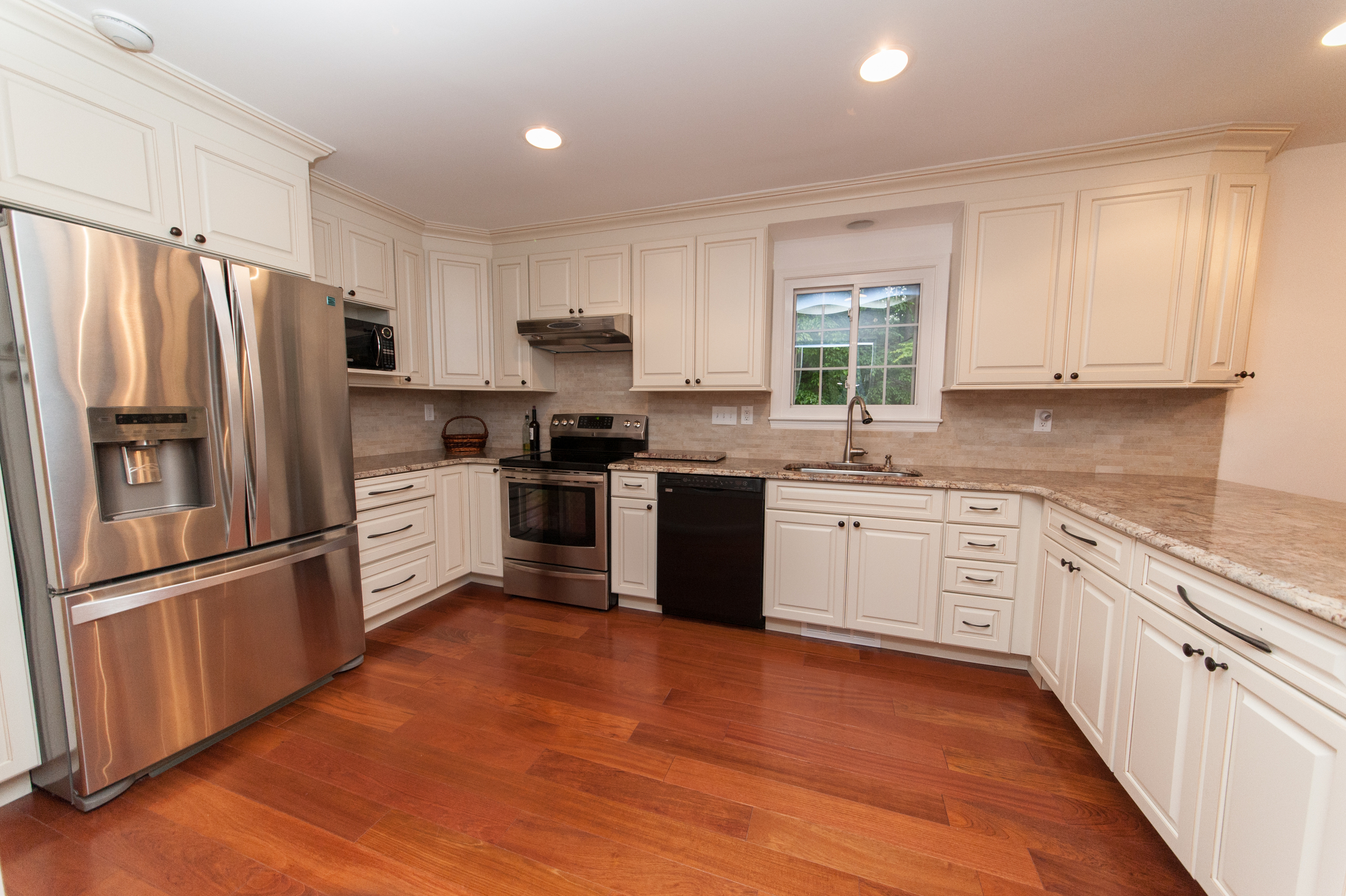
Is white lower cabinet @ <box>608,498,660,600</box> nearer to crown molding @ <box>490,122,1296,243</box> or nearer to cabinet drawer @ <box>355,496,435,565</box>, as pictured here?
cabinet drawer @ <box>355,496,435,565</box>

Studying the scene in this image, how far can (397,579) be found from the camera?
2682 millimetres

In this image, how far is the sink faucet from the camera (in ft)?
8.88

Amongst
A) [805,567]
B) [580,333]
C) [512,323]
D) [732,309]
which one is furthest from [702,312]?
[805,567]

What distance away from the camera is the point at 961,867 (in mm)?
1303

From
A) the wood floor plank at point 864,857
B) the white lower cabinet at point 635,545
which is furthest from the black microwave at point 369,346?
the wood floor plank at point 864,857

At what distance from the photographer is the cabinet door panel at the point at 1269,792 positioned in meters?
0.85

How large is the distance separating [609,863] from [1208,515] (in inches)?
84.3

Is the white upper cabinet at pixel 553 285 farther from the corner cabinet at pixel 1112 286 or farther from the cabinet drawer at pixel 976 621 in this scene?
the cabinet drawer at pixel 976 621

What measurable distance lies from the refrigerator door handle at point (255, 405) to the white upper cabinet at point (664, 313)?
6.07 ft

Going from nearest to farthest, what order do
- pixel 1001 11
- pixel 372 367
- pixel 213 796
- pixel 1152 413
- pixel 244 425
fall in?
pixel 1001 11, pixel 213 796, pixel 244 425, pixel 1152 413, pixel 372 367

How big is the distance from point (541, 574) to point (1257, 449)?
12.3 feet

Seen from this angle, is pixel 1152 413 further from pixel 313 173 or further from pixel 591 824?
pixel 313 173

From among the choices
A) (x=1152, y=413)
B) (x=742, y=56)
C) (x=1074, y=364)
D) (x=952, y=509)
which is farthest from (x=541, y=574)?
(x=1152, y=413)

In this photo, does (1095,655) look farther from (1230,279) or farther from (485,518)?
(485,518)
